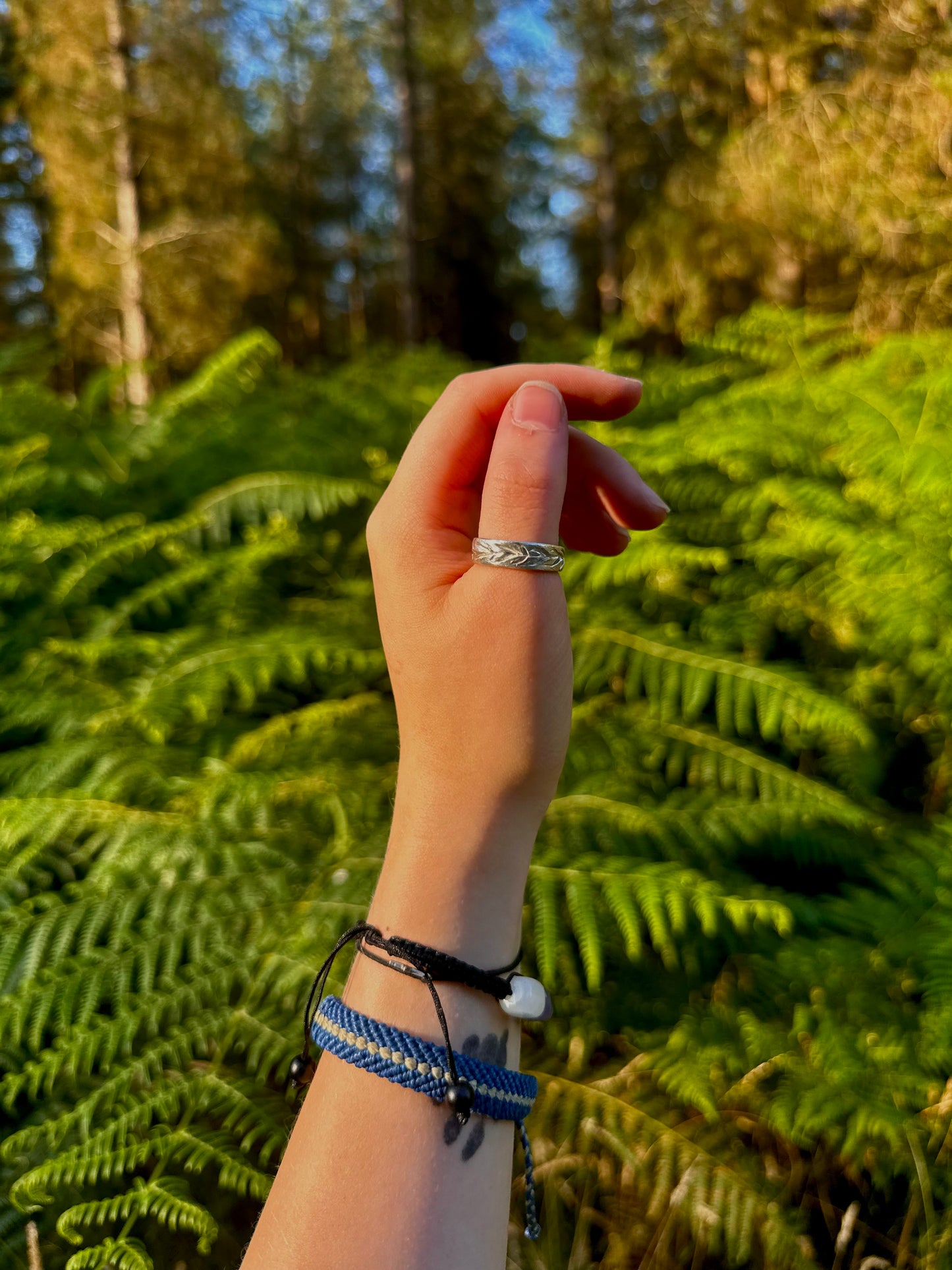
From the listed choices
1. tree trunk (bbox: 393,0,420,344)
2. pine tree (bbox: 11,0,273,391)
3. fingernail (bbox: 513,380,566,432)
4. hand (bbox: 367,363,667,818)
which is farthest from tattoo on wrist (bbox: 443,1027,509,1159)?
tree trunk (bbox: 393,0,420,344)

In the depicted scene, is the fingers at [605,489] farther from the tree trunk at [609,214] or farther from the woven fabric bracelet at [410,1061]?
the tree trunk at [609,214]

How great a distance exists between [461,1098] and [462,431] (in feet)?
2.24

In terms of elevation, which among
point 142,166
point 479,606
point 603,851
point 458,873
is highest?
point 142,166

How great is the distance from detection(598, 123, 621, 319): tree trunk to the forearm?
42.7 ft

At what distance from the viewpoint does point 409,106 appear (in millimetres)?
10727

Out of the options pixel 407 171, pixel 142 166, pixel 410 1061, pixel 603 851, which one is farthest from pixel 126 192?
pixel 410 1061

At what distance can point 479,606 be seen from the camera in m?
0.83

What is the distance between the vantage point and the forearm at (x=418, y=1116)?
0.66m

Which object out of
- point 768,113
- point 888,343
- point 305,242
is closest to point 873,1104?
point 888,343

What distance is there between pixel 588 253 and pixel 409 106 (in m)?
6.98

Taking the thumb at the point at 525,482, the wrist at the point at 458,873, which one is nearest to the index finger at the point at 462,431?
the thumb at the point at 525,482

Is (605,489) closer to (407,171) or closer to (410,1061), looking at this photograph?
(410,1061)

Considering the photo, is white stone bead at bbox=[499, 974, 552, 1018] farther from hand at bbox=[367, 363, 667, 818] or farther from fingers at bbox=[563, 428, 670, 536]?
fingers at bbox=[563, 428, 670, 536]

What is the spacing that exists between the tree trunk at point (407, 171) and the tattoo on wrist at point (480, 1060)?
35.8ft
